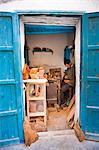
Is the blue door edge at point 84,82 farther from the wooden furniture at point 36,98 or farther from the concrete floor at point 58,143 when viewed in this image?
the wooden furniture at point 36,98

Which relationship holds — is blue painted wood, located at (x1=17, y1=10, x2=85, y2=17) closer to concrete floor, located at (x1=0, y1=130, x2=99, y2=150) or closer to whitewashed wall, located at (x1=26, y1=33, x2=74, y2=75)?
concrete floor, located at (x1=0, y1=130, x2=99, y2=150)

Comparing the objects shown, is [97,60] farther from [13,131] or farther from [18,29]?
[13,131]

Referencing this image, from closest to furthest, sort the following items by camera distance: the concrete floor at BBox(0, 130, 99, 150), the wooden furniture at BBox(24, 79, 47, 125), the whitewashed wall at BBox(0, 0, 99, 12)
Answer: the whitewashed wall at BBox(0, 0, 99, 12), the concrete floor at BBox(0, 130, 99, 150), the wooden furniture at BBox(24, 79, 47, 125)

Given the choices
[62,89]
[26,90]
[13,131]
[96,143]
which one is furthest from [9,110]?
[62,89]

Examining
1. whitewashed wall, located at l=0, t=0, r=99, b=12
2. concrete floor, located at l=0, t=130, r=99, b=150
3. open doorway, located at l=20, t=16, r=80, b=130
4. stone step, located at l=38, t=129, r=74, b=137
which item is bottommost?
concrete floor, located at l=0, t=130, r=99, b=150

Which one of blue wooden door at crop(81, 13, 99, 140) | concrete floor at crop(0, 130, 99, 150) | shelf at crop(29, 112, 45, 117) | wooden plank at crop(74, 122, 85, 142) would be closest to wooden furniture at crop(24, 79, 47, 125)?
Answer: shelf at crop(29, 112, 45, 117)

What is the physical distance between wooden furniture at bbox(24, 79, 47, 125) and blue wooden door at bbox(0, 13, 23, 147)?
0.65 m

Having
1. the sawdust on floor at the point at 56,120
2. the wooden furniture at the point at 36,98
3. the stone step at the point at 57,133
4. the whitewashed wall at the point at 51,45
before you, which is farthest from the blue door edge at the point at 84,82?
the whitewashed wall at the point at 51,45

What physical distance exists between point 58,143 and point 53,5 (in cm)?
266

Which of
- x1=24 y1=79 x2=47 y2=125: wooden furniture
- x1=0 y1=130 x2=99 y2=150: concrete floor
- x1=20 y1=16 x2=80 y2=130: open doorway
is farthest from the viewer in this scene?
x1=20 y1=16 x2=80 y2=130: open doorway

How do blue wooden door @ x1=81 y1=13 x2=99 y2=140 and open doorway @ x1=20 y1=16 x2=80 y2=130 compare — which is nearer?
blue wooden door @ x1=81 y1=13 x2=99 y2=140

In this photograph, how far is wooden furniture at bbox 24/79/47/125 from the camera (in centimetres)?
444

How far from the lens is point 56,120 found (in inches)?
201

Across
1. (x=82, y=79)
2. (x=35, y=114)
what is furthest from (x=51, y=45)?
(x=82, y=79)
